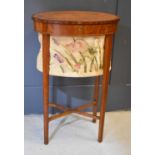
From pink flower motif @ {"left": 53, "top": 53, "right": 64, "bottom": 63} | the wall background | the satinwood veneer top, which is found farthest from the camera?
the wall background

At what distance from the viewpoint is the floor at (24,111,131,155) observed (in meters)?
1.36

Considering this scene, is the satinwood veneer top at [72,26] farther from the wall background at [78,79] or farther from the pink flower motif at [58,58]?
the wall background at [78,79]

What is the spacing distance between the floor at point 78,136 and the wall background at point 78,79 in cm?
12

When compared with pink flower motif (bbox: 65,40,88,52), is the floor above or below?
below

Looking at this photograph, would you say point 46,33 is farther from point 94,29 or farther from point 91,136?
point 91,136

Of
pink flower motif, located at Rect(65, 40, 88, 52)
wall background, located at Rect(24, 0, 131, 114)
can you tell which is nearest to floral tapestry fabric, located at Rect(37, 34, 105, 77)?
pink flower motif, located at Rect(65, 40, 88, 52)

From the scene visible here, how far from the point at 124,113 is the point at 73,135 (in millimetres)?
465

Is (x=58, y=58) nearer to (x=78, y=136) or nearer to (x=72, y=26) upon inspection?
(x=72, y=26)

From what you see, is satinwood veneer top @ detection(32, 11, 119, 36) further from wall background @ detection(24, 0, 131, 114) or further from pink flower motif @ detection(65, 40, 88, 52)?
wall background @ detection(24, 0, 131, 114)

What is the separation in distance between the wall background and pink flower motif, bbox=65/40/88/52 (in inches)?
16.1

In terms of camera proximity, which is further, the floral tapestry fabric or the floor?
the floor
